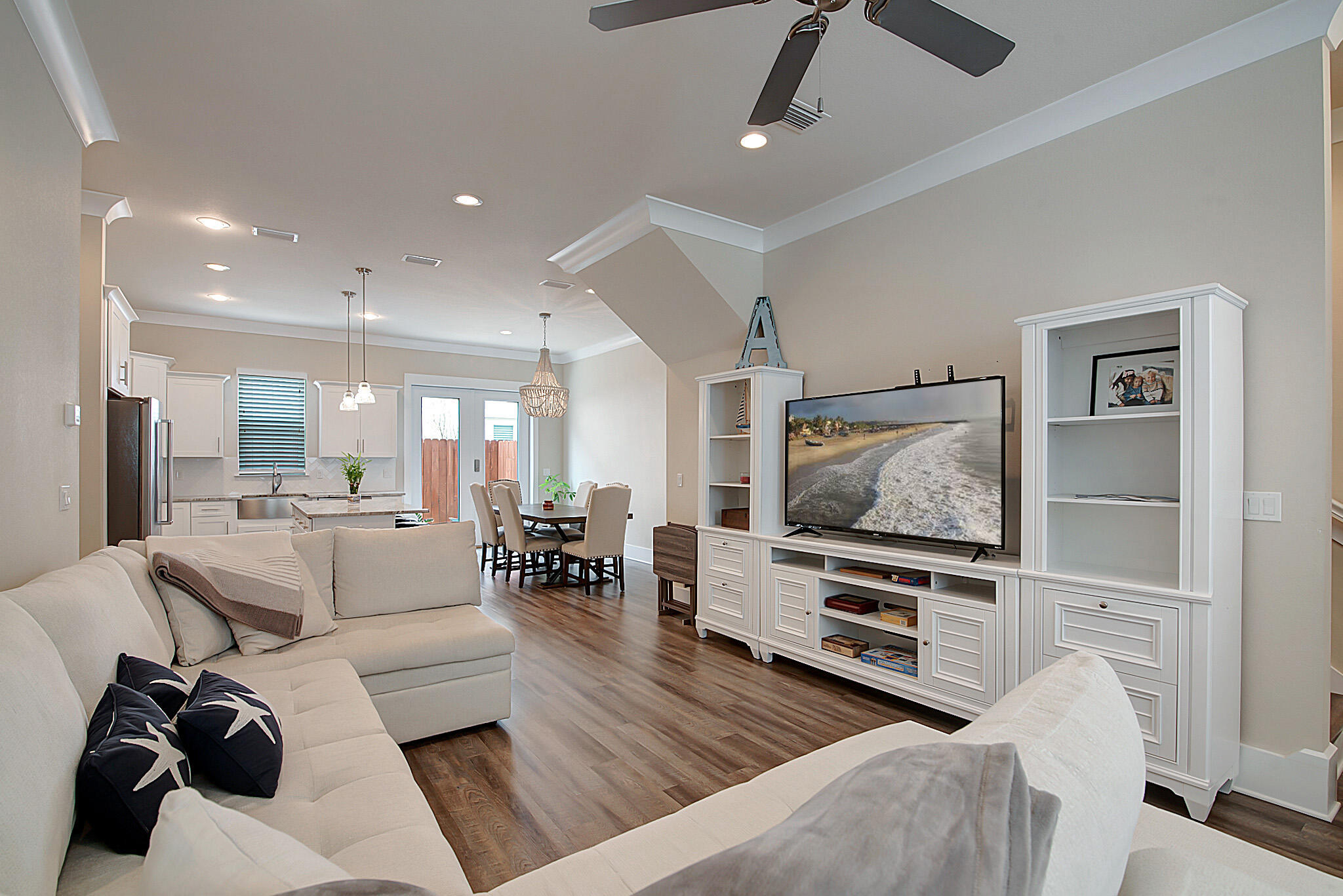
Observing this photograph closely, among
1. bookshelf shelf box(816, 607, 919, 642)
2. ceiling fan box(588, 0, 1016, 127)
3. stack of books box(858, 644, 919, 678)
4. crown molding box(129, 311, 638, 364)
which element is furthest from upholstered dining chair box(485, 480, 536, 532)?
ceiling fan box(588, 0, 1016, 127)

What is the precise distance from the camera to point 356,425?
24.9 ft

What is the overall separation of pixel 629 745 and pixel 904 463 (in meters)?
1.90

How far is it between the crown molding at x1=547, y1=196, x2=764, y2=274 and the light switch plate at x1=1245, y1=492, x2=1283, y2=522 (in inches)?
121

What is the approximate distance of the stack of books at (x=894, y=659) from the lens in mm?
3240

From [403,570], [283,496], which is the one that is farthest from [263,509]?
[403,570]

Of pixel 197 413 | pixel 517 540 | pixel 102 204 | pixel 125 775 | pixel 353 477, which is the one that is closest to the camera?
pixel 125 775

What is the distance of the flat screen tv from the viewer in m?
3.03

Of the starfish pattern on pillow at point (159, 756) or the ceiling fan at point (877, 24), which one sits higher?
the ceiling fan at point (877, 24)

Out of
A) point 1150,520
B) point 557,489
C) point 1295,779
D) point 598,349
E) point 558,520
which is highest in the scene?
point 598,349

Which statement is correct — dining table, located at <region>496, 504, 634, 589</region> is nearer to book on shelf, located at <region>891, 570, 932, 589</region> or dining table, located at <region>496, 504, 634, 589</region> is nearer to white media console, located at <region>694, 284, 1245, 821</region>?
white media console, located at <region>694, 284, 1245, 821</region>

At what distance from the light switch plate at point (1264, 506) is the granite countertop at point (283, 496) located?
709cm

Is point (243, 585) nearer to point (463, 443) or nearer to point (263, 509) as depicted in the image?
point (263, 509)

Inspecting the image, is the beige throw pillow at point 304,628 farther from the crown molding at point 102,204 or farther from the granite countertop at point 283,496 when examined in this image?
the granite countertop at point 283,496

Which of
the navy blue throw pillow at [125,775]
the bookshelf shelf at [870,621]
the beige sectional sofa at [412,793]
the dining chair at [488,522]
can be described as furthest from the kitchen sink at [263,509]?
the navy blue throw pillow at [125,775]
